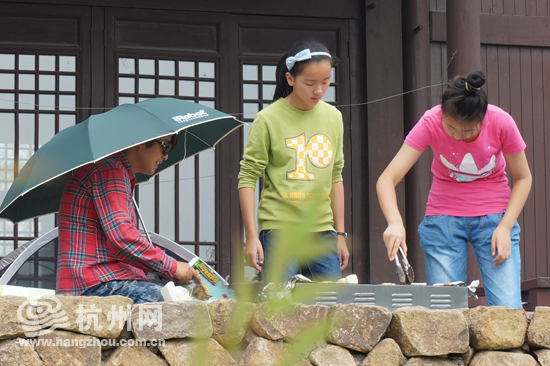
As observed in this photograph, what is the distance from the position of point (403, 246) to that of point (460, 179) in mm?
638

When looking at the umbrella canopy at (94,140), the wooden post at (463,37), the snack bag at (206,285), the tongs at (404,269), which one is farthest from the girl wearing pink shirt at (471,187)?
the wooden post at (463,37)

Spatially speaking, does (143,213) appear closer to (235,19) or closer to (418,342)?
(235,19)

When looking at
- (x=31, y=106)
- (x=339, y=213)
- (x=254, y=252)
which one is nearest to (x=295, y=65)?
(x=339, y=213)

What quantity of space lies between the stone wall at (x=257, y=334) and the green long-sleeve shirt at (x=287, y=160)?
2.66 feet

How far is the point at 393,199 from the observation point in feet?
9.76

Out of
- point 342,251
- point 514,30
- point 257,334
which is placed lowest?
point 257,334

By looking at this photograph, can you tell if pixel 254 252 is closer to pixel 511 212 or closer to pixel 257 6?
pixel 511 212

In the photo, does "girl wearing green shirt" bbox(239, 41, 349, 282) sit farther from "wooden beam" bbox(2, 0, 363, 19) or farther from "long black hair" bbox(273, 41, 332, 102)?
"wooden beam" bbox(2, 0, 363, 19)

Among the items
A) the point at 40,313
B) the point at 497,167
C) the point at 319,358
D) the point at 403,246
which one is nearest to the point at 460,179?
the point at 497,167

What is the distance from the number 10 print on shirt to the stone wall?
3.20ft

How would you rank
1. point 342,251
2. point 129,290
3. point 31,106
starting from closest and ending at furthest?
point 129,290 → point 342,251 → point 31,106

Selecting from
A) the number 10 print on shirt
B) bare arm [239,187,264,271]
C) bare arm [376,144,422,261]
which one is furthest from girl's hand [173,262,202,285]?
bare arm [376,144,422,261]

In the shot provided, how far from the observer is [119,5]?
17.7 ft

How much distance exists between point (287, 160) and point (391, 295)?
97 cm
